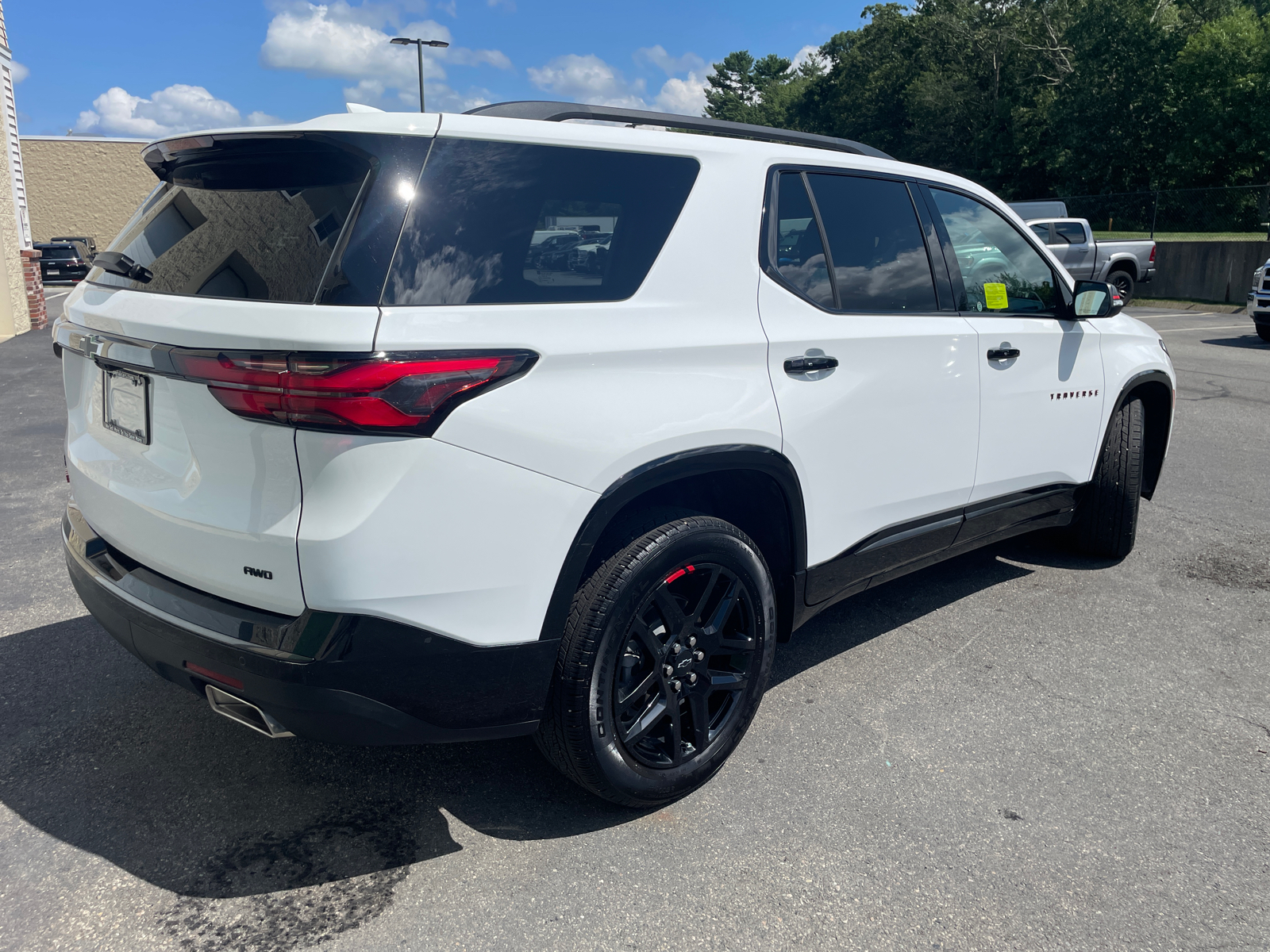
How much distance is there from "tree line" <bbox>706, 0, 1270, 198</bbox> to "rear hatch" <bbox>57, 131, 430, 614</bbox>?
134 ft

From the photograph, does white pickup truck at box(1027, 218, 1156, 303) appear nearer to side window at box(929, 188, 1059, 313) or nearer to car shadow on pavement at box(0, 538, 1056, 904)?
side window at box(929, 188, 1059, 313)

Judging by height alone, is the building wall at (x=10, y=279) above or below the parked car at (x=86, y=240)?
below

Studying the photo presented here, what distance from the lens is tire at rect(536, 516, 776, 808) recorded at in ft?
7.96

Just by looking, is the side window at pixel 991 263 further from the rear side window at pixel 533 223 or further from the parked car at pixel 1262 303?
the parked car at pixel 1262 303

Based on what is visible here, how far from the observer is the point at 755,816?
2715 millimetres

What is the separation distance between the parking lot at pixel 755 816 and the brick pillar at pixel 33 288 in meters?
13.8

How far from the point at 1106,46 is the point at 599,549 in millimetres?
48788

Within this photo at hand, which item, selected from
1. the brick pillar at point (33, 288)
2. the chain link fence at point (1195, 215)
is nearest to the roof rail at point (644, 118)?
the brick pillar at point (33, 288)

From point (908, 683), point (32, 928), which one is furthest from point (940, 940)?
point (32, 928)

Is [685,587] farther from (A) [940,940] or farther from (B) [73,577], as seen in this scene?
(B) [73,577]

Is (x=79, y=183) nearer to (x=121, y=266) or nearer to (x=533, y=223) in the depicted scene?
(x=121, y=266)

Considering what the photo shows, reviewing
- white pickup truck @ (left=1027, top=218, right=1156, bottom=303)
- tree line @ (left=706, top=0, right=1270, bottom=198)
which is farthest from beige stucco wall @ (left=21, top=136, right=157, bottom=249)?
tree line @ (left=706, top=0, right=1270, bottom=198)

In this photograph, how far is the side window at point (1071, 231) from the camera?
20.3 m

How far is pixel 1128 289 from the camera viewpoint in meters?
22.1
